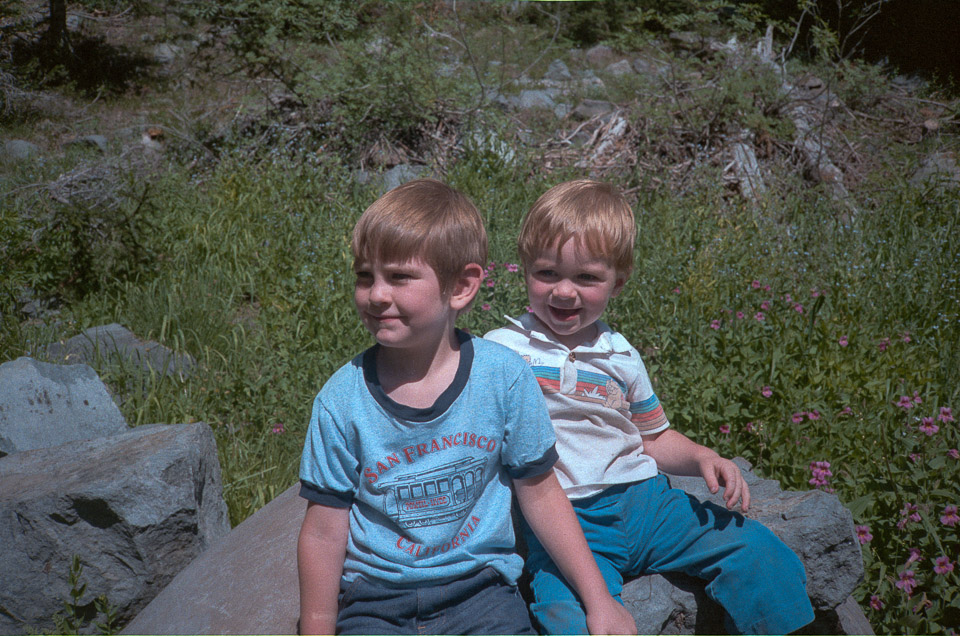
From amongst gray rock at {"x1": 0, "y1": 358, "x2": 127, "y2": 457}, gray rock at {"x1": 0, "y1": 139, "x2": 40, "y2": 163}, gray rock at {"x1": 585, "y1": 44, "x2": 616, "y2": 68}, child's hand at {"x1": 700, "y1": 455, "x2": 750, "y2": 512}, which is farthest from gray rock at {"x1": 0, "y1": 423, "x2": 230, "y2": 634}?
gray rock at {"x1": 585, "y1": 44, "x2": 616, "y2": 68}

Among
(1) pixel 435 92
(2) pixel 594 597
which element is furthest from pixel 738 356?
(1) pixel 435 92

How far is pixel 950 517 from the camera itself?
268 centimetres

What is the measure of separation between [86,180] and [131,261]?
718 mm

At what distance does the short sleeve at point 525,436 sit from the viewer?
6.10ft

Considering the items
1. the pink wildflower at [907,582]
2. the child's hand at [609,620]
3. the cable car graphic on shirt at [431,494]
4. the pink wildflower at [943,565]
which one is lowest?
the pink wildflower at [907,582]

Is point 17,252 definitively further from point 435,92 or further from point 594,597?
point 594,597

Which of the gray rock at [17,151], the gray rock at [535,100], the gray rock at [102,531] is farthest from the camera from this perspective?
the gray rock at [535,100]

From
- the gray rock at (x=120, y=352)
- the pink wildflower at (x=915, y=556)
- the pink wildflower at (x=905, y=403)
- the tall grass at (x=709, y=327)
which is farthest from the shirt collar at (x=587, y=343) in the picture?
the gray rock at (x=120, y=352)

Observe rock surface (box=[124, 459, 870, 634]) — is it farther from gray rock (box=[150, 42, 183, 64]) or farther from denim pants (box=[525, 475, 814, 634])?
gray rock (box=[150, 42, 183, 64])

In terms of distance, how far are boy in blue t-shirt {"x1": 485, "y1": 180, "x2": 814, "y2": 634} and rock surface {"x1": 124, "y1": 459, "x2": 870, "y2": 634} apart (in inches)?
3.4

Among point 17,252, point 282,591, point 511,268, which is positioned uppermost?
point 511,268

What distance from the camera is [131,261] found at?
4.57 m

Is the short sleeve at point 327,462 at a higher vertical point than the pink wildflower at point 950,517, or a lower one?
higher

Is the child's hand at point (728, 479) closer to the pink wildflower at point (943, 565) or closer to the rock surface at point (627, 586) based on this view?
the rock surface at point (627, 586)
